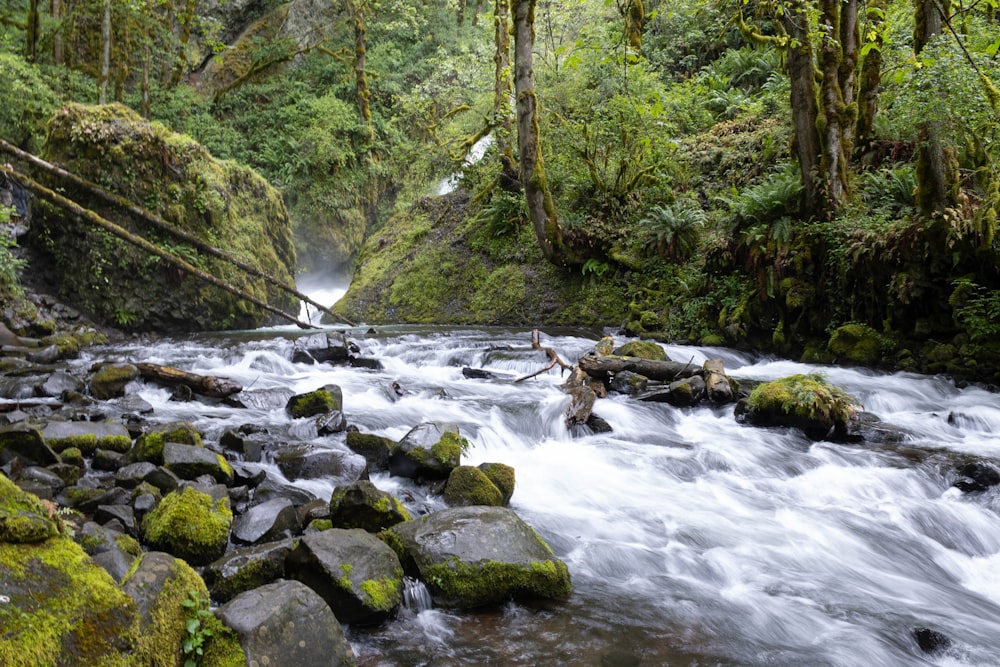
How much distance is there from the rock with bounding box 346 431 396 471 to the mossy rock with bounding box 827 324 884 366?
285 inches

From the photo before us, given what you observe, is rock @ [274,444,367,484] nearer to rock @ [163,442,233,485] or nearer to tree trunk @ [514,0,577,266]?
rock @ [163,442,233,485]

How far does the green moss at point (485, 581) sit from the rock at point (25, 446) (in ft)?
10.3

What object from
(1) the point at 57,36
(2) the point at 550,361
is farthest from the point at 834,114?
(1) the point at 57,36

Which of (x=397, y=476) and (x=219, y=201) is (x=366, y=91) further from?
(x=397, y=476)

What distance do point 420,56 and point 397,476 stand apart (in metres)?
28.3

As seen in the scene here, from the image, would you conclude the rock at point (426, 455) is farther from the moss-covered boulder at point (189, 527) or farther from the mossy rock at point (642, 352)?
the mossy rock at point (642, 352)

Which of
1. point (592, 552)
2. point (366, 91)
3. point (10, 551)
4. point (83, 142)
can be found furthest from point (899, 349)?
point (366, 91)

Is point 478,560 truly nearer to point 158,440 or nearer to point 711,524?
point 711,524

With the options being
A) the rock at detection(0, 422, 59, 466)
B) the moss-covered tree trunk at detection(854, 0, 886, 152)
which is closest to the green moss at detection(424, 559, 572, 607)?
the rock at detection(0, 422, 59, 466)

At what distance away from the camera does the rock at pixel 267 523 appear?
3986 mm

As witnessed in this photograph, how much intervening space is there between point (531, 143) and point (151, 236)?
8.12 meters

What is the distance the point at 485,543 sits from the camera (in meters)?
3.80

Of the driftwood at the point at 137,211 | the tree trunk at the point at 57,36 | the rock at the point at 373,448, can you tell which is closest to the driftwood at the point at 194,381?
the driftwood at the point at 137,211

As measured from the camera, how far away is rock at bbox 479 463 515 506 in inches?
201
